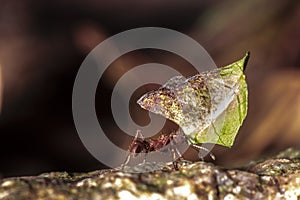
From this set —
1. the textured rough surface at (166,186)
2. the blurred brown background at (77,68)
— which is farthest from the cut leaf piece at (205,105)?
the blurred brown background at (77,68)

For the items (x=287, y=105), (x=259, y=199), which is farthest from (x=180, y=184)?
(x=287, y=105)

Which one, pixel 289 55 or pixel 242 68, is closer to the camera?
pixel 242 68

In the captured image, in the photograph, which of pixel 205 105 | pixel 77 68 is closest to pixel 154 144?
pixel 205 105

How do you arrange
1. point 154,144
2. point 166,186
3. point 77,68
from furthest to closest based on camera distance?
point 77,68 → point 154,144 → point 166,186

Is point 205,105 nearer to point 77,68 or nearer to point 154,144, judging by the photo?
point 154,144

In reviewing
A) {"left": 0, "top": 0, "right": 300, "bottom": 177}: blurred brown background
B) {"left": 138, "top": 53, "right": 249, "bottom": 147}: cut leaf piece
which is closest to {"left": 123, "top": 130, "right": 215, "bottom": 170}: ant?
{"left": 138, "top": 53, "right": 249, "bottom": 147}: cut leaf piece

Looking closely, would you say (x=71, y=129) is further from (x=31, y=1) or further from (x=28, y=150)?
(x=31, y=1)
